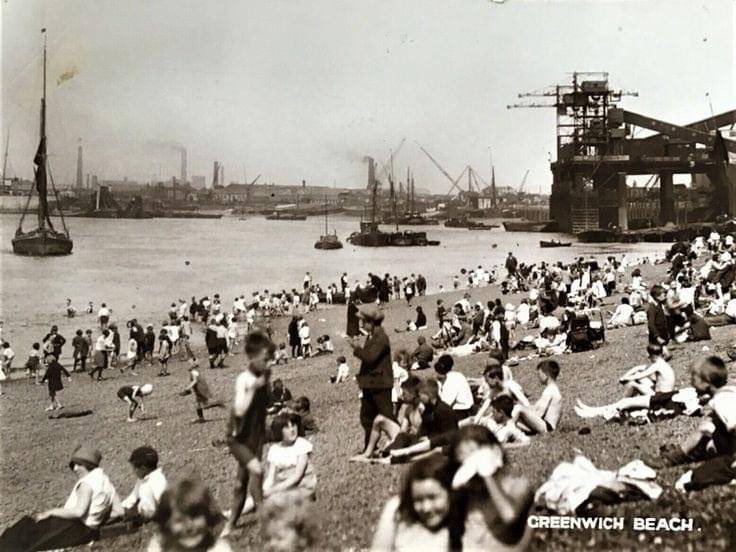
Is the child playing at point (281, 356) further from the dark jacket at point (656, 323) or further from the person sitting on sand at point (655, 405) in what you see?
the person sitting on sand at point (655, 405)

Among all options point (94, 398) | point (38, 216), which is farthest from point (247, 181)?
point (94, 398)

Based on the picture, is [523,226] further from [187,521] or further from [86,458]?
[187,521]

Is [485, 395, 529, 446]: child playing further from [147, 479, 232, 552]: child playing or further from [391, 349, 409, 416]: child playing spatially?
[147, 479, 232, 552]: child playing

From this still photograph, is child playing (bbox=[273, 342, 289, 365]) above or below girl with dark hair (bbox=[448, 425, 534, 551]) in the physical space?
→ below

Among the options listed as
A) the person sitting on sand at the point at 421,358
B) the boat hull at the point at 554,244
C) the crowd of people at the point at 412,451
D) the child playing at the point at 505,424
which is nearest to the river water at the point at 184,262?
the boat hull at the point at 554,244

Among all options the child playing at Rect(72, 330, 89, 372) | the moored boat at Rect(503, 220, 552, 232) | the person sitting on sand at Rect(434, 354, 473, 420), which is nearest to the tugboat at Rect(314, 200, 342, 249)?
the moored boat at Rect(503, 220, 552, 232)

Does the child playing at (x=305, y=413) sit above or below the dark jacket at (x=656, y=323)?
below
